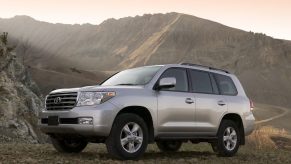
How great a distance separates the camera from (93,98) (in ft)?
27.8

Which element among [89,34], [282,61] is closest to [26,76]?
[282,61]

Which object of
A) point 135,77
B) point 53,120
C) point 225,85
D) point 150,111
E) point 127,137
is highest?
point 135,77

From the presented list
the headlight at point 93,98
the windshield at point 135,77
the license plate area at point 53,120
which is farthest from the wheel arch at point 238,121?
the license plate area at point 53,120

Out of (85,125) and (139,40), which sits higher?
(139,40)

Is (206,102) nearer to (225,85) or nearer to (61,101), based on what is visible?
(225,85)

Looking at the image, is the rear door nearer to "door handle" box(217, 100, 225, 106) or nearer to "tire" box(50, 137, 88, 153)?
"door handle" box(217, 100, 225, 106)

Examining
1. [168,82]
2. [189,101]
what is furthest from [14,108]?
[168,82]

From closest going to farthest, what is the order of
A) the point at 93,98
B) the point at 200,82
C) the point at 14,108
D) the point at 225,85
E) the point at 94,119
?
1. the point at 94,119
2. the point at 93,98
3. the point at 200,82
4. the point at 225,85
5. the point at 14,108

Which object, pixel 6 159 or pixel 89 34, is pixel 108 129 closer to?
pixel 6 159

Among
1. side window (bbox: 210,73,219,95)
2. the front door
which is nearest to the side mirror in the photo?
the front door

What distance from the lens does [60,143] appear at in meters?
9.87

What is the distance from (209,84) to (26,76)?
A: 13.1m

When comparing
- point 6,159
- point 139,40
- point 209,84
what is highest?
point 139,40

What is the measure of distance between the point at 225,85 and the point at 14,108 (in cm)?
823
